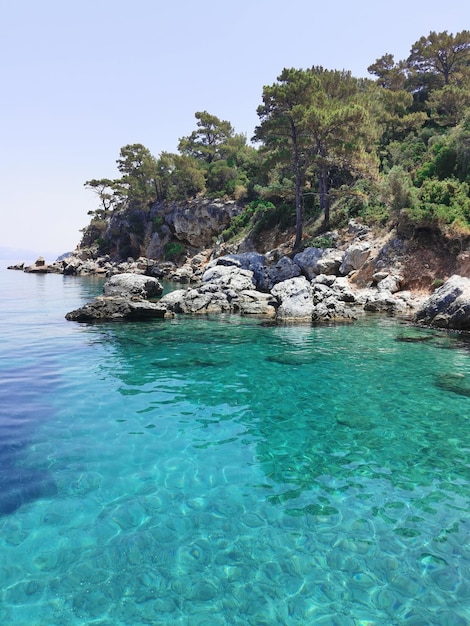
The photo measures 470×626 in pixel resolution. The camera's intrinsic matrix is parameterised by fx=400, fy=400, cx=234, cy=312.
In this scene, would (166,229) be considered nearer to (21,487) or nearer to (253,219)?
(253,219)

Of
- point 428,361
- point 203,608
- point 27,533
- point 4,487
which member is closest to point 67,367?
point 4,487

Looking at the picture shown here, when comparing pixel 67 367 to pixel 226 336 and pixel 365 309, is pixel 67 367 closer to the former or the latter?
pixel 226 336

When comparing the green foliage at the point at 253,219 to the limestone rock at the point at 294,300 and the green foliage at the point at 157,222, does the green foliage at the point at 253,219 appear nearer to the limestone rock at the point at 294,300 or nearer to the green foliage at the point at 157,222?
the green foliage at the point at 157,222

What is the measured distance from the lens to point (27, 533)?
5797mm

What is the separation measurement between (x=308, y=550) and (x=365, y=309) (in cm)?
2246

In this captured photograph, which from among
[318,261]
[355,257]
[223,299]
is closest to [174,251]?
[318,261]

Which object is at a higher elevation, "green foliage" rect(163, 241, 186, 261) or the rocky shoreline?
"green foliage" rect(163, 241, 186, 261)

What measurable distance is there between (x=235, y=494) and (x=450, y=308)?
17969 millimetres

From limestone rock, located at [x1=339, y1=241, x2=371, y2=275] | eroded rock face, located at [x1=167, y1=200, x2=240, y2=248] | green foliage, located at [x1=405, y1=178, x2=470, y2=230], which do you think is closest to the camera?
green foliage, located at [x1=405, y1=178, x2=470, y2=230]

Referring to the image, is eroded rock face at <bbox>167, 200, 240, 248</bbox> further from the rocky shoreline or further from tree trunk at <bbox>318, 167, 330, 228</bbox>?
the rocky shoreline

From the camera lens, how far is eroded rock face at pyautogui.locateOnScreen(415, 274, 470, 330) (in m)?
19.8

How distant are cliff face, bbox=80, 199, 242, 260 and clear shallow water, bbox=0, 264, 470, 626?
4985 cm

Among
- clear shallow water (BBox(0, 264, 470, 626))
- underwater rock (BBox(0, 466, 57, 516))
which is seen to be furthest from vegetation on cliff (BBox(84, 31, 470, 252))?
underwater rock (BBox(0, 466, 57, 516))

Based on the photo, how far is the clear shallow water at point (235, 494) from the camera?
15.2 ft
